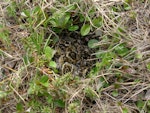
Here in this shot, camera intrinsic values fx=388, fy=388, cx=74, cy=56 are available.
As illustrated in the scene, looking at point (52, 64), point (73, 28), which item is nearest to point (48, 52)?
point (52, 64)

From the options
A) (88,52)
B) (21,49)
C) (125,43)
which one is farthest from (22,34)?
(125,43)

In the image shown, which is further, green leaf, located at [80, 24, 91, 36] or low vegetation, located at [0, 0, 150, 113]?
green leaf, located at [80, 24, 91, 36]

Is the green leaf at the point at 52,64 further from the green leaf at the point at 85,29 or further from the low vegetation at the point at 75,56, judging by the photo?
the green leaf at the point at 85,29

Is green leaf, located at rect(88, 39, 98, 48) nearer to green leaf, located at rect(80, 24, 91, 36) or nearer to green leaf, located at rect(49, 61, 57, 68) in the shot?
green leaf, located at rect(80, 24, 91, 36)

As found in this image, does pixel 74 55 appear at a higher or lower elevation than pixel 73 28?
lower

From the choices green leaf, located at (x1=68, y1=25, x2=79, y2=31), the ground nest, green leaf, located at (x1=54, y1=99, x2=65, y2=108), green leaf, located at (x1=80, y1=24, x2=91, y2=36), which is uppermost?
green leaf, located at (x1=68, y1=25, x2=79, y2=31)

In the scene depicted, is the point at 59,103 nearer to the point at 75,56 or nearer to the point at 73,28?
the point at 75,56

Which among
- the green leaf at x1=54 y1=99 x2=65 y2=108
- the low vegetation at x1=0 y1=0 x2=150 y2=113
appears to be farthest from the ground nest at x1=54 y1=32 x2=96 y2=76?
the green leaf at x1=54 y1=99 x2=65 y2=108

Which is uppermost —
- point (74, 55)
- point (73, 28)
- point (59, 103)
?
point (73, 28)

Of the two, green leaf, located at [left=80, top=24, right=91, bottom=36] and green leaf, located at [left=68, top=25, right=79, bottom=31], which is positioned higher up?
green leaf, located at [left=68, top=25, right=79, bottom=31]

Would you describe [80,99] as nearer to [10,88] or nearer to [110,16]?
[10,88]
